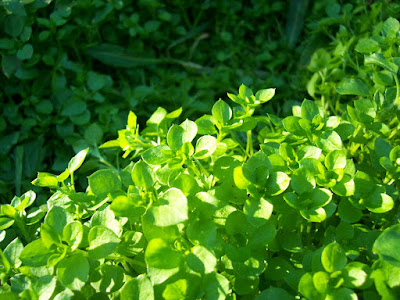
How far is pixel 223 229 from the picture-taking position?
0.90m

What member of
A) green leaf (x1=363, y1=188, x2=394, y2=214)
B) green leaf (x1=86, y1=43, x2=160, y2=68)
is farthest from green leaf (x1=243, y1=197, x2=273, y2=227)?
green leaf (x1=86, y1=43, x2=160, y2=68)

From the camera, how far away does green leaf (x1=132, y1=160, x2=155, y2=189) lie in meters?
0.85

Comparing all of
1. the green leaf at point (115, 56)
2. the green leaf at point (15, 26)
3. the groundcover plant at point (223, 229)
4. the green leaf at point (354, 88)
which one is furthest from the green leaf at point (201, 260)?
the green leaf at point (115, 56)

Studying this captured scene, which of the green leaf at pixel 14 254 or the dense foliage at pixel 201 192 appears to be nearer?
the dense foliage at pixel 201 192

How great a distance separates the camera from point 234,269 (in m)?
0.81

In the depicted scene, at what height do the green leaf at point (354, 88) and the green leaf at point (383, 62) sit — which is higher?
the green leaf at point (383, 62)

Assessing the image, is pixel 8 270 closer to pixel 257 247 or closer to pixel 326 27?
pixel 257 247

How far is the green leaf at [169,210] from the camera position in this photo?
28.6 inches

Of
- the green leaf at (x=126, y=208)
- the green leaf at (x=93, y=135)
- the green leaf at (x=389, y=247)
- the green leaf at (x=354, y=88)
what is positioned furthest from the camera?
the green leaf at (x=93, y=135)

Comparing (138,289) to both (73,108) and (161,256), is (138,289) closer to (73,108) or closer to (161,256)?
(161,256)

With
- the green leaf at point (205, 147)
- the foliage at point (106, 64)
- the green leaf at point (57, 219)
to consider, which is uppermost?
the green leaf at point (205, 147)

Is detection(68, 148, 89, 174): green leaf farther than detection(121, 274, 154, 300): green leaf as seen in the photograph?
Yes

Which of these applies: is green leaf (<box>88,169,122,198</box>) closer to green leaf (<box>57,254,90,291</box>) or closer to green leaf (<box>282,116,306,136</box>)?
green leaf (<box>57,254,90,291</box>)

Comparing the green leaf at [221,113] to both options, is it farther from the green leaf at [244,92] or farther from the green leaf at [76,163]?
the green leaf at [76,163]
